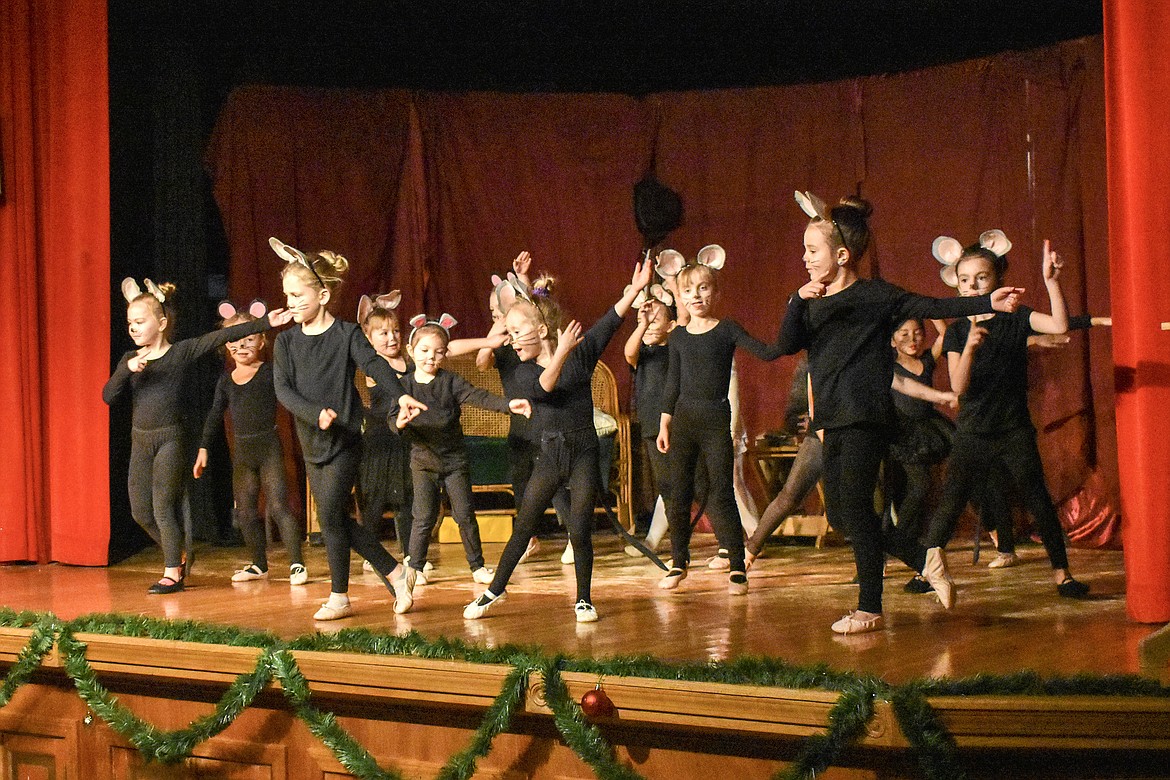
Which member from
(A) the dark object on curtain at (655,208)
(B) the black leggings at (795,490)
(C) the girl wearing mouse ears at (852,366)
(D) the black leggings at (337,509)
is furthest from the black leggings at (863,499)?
(A) the dark object on curtain at (655,208)

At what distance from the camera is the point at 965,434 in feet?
16.1

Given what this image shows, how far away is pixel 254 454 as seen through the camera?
5.75 m

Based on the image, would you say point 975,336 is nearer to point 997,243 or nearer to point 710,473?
point 997,243

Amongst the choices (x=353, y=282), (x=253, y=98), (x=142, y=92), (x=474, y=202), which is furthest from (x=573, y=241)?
(x=142, y=92)

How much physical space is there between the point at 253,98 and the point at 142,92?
85cm

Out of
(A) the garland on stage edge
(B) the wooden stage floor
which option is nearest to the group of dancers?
(B) the wooden stage floor

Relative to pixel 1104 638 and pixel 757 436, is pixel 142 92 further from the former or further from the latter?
pixel 1104 638

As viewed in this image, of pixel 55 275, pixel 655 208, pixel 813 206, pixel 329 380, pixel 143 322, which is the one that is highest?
pixel 655 208

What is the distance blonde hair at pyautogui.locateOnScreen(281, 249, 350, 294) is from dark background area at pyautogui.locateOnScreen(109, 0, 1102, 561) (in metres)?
2.57

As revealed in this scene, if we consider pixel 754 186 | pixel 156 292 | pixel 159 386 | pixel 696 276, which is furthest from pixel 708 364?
pixel 754 186

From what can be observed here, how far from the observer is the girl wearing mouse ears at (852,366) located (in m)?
3.98

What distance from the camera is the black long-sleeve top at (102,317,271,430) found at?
17.6ft

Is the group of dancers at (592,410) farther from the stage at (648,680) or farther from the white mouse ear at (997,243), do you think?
the stage at (648,680)

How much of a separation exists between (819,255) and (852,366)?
1.33 feet
